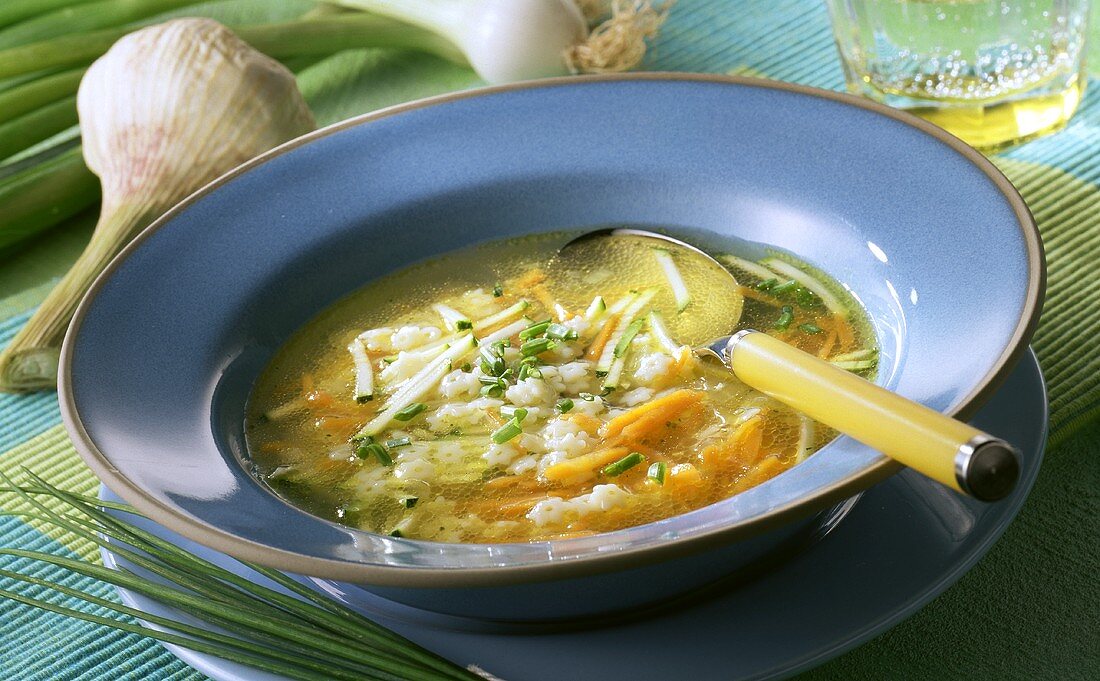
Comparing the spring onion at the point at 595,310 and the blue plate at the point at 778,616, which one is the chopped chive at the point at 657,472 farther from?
the spring onion at the point at 595,310

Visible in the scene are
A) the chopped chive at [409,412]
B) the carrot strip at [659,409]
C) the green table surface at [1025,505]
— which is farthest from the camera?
the chopped chive at [409,412]

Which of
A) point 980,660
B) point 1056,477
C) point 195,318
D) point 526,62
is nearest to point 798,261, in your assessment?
point 1056,477

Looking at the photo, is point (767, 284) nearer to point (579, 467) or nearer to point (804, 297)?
point (804, 297)

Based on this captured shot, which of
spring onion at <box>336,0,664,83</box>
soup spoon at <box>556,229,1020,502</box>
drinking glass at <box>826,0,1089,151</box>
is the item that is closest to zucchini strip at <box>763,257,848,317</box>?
soup spoon at <box>556,229,1020,502</box>

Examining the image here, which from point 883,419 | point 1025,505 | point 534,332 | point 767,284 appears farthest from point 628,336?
A: point 883,419

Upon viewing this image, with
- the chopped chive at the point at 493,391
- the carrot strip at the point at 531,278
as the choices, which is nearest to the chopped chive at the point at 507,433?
the chopped chive at the point at 493,391

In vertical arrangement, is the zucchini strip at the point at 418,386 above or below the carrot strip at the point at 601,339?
above
